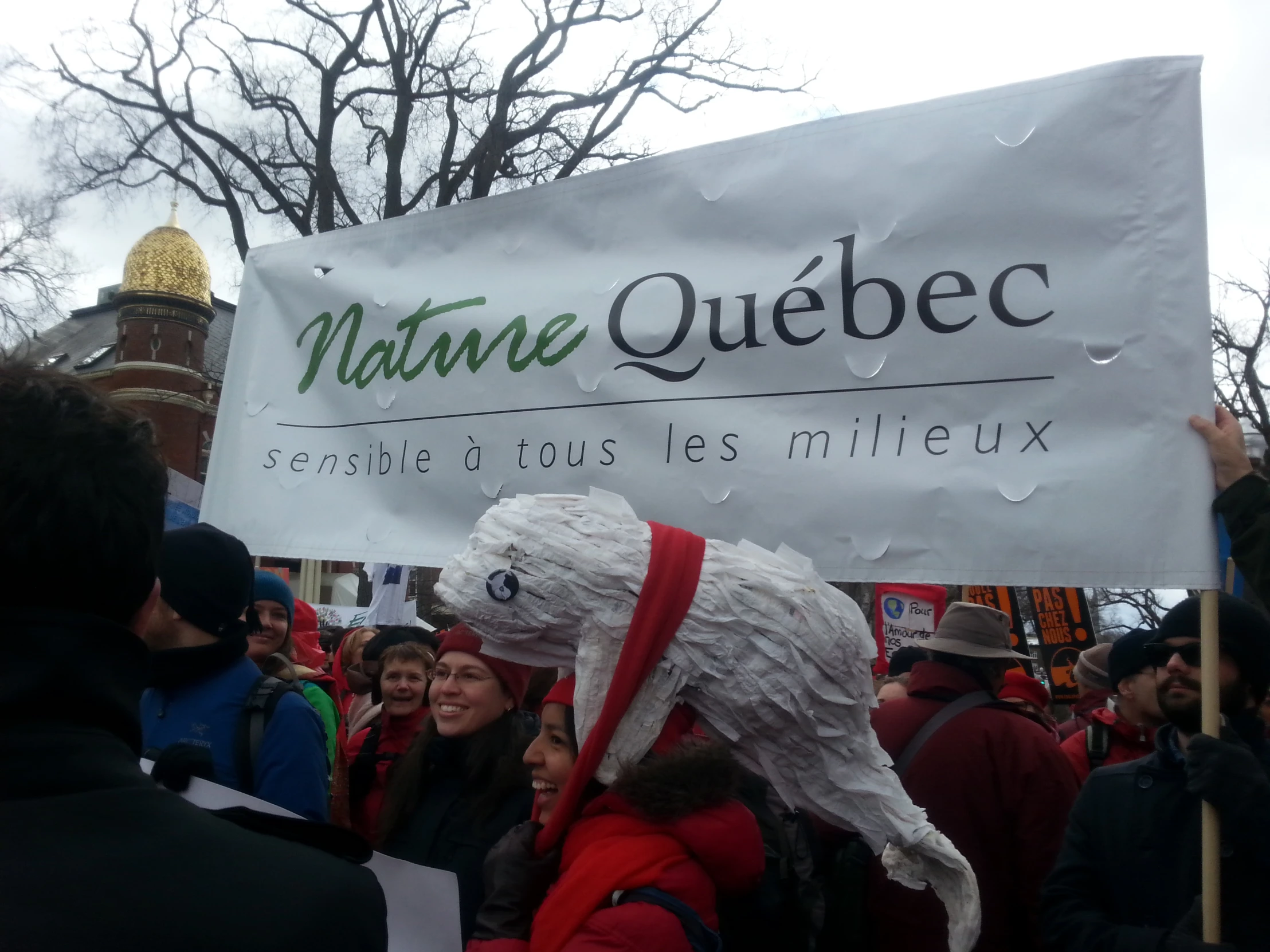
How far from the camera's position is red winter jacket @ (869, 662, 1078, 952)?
107 inches

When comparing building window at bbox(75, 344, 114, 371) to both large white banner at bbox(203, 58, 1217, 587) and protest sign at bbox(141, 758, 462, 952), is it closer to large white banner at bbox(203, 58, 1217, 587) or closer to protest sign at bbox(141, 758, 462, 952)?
large white banner at bbox(203, 58, 1217, 587)

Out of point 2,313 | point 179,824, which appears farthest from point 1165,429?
point 2,313

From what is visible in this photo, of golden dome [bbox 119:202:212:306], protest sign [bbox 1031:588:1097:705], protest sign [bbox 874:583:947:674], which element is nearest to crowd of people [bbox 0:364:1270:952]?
protest sign [bbox 874:583:947:674]

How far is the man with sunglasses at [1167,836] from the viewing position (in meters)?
2.05

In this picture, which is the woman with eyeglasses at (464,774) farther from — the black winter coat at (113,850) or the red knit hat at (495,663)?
the black winter coat at (113,850)

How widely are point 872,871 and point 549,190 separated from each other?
79.5 inches

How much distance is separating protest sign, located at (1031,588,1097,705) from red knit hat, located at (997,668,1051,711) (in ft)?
8.86

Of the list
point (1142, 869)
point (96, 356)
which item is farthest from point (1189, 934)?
point (96, 356)

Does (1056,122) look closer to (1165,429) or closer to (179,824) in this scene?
(1165,429)

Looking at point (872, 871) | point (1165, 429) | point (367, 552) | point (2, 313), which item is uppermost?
point (2, 313)

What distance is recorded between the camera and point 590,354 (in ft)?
8.34

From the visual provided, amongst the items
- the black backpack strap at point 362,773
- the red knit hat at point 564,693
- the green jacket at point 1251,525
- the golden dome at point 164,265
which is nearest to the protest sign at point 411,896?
the red knit hat at point 564,693

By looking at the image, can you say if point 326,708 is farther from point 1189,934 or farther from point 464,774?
point 1189,934

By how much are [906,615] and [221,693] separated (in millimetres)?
5677
